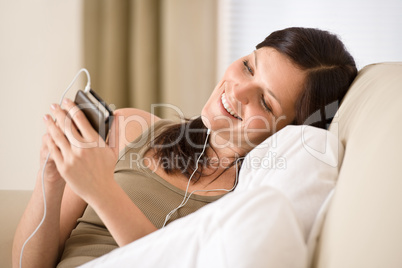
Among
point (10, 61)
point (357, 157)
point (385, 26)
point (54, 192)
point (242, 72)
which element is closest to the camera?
point (357, 157)

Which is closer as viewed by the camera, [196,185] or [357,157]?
[357,157]

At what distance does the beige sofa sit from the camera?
0.61 metres

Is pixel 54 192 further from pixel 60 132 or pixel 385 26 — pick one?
pixel 385 26

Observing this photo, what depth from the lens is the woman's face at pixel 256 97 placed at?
1.25m

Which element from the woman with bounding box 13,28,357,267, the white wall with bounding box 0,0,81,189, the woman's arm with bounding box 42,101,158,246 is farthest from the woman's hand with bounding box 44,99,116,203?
the white wall with bounding box 0,0,81,189

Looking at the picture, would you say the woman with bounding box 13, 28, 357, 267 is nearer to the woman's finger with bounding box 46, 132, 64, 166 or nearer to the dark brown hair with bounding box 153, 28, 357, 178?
the dark brown hair with bounding box 153, 28, 357, 178

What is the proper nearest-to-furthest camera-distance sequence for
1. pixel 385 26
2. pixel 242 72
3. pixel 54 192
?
pixel 54 192 < pixel 242 72 < pixel 385 26

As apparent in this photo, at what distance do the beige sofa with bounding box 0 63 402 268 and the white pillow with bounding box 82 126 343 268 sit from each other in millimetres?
62

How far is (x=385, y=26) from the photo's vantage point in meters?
2.88

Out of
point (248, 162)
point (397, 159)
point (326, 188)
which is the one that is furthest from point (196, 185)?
point (397, 159)

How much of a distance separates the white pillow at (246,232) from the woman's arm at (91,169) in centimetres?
11

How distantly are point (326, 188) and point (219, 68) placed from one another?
187 cm

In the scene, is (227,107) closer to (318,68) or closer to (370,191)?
(318,68)

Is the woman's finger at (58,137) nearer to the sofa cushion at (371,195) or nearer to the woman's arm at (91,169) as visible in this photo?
the woman's arm at (91,169)
